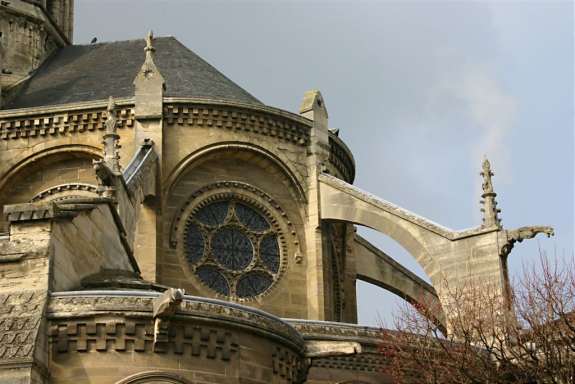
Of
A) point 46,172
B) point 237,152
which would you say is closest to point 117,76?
point 46,172

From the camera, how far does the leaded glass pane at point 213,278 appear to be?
28.0m

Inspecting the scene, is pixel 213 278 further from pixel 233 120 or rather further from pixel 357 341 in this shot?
pixel 357 341

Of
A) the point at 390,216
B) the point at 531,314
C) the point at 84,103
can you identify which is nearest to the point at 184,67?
the point at 84,103

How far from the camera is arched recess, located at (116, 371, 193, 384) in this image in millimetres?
15508

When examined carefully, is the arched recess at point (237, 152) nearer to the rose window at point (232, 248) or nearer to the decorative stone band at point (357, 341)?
the rose window at point (232, 248)

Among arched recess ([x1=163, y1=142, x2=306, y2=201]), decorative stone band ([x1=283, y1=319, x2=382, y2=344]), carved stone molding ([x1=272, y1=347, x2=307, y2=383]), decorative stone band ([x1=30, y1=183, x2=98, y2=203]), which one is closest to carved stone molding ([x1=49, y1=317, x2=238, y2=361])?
carved stone molding ([x1=272, y1=347, x2=307, y2=383])

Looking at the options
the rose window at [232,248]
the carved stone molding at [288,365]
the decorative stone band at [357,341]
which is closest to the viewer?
the carved stone molding at [288,365]

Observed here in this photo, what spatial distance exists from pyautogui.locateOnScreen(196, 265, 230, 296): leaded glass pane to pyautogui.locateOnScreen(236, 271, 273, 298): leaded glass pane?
294 millimetres

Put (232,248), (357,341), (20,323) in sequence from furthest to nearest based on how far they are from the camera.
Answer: (232,248) → (357,341) → (20,323)

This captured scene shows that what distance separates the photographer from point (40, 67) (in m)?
34.7

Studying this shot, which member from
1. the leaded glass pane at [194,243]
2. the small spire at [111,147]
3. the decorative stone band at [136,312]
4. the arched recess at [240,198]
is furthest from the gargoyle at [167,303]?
the leaded glass pane at [194,243]

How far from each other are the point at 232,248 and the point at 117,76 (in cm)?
533

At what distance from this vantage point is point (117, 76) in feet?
101

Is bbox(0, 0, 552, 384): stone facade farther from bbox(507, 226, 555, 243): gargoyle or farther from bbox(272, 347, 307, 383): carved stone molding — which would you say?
bbox(272, 347, 307, 383): carved stone molding
